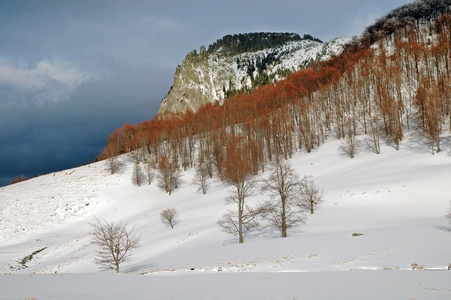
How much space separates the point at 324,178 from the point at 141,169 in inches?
1922

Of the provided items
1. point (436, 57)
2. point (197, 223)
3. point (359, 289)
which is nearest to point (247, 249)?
point (359, 289)

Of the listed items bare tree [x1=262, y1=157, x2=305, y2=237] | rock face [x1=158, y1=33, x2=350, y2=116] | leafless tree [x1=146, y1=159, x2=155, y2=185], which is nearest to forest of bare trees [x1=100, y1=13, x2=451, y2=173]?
leafless tree [x1=146, y1=159, x2=155, y2=185]

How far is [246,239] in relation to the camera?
101 feet

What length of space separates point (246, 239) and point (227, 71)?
154 meters

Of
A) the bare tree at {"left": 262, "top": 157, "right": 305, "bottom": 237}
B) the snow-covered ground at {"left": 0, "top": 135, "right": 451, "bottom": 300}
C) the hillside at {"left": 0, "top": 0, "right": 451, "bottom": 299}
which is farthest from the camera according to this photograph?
the bare tree at {"left": 262, "top": 157, "right": 305, "bottom": 237}

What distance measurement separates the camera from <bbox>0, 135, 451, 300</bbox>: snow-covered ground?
989 cm

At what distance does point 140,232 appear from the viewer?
4169cm

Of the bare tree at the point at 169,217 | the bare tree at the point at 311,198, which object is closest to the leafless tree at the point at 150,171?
the bare tree at the point at 169,217

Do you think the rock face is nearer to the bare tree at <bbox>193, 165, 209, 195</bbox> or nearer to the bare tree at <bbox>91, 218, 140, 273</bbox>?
the bare tree at <bbox>193, 165, 209, 195</bbox>

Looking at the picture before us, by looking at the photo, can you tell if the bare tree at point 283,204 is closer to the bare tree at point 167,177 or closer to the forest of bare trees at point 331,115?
the forest of bare trees at point 331,115

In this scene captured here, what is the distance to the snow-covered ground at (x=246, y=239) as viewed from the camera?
989cm

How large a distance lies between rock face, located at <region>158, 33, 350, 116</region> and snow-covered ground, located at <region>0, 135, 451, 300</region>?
94.3 m

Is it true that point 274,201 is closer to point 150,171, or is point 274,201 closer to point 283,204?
point 283,204

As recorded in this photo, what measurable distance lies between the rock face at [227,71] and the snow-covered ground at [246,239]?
9427 cm
